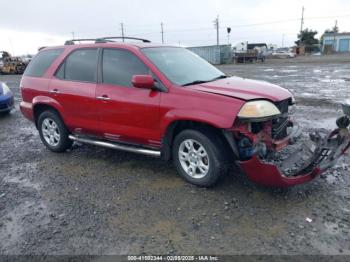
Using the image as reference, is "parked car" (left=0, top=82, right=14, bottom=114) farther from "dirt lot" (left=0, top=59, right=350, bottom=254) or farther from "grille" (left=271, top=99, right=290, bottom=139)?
"grille" (left=271, top=99, right=290, bottom=139)

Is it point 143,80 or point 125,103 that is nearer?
point 143,80

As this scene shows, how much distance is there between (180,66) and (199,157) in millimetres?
1385

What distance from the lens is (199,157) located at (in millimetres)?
4098

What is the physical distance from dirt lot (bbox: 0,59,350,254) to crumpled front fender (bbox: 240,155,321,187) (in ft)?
1.02

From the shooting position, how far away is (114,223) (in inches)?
138

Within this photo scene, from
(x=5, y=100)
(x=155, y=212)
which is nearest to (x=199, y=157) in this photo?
(x=155, y=212)

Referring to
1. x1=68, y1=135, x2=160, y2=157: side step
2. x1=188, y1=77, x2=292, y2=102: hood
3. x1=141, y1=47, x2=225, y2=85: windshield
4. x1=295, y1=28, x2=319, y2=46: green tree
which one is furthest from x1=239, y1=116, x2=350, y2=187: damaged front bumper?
x1=295, y1=28, x2=319, y2=46: green tree

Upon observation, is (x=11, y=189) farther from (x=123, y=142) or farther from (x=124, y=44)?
(x=124, y=44)

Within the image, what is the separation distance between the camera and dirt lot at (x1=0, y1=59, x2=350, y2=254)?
3094mm

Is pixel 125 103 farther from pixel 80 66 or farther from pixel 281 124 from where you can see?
pixel 281 124

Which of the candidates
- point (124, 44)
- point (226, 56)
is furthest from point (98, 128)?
point (226, 56)

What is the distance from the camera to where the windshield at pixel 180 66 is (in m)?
4.38

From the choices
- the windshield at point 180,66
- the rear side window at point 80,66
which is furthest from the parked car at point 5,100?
the windshield at point 180,66

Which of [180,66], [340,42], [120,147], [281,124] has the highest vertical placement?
[340,42]
